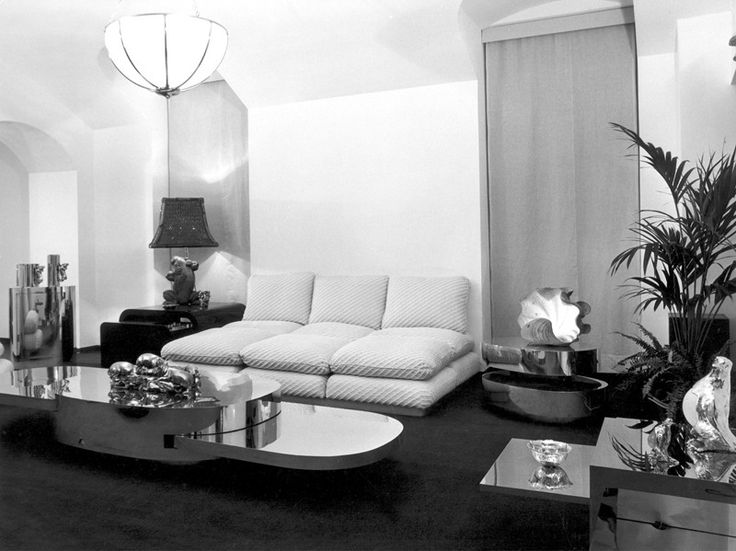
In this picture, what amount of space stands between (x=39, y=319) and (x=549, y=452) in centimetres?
490

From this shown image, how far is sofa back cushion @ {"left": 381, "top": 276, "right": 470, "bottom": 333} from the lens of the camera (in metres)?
4.64

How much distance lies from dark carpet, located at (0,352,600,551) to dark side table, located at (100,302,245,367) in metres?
1.74

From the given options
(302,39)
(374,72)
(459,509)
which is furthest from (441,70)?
(459,509)

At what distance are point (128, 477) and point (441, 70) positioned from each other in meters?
3.70

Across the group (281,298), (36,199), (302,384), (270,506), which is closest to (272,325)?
(281,298)

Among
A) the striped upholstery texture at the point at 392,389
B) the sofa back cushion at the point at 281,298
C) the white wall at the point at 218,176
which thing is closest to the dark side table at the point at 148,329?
the sofa back cushion at the point at 281,298

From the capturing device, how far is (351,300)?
194 inches

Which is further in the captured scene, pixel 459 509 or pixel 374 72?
pixel 374 72

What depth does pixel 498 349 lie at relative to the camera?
3.94 meters

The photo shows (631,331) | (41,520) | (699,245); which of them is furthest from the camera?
(631,331)

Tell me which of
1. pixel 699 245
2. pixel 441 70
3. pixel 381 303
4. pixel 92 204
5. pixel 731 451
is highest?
pixel 441 70

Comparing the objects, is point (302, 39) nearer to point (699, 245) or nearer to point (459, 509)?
point (699, 245)

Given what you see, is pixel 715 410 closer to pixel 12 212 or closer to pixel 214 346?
pixel 214 346

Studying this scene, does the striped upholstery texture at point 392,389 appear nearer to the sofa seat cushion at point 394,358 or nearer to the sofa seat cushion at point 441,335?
the sofa seat cushion at point 394,358
